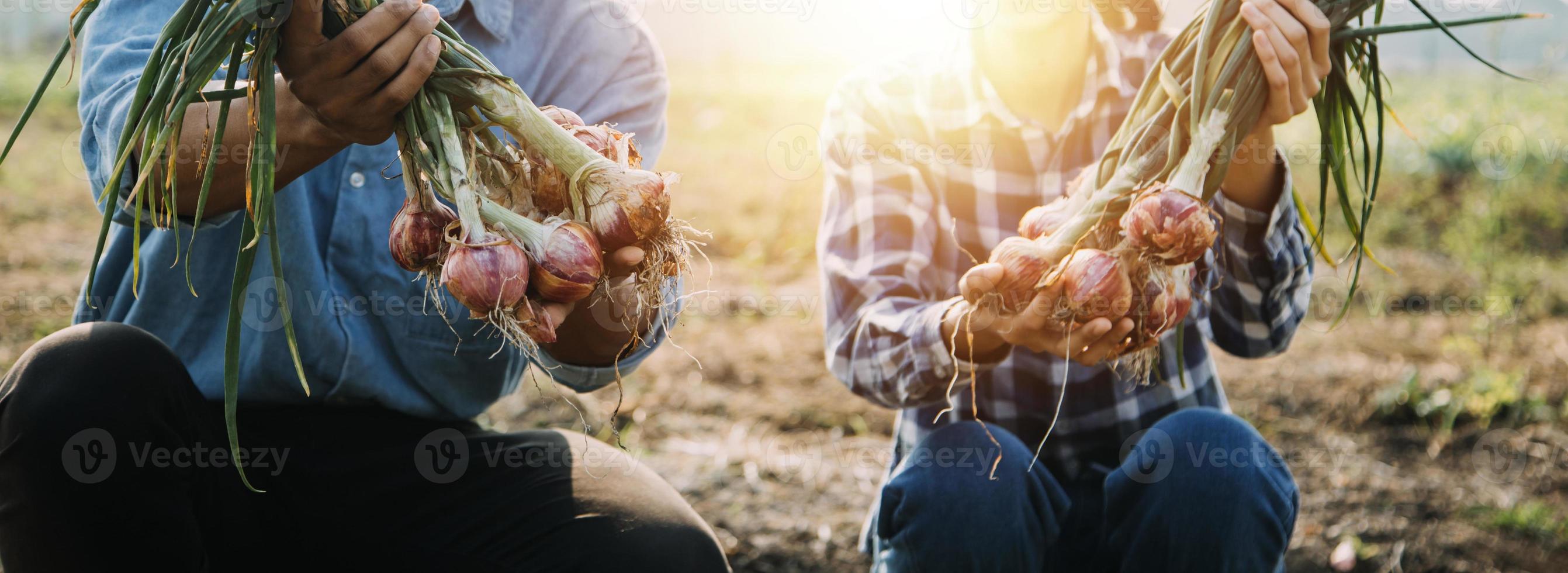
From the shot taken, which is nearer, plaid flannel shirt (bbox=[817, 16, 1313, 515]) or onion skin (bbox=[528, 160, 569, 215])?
onion skin (bbox=[528, 160, 569, 215])

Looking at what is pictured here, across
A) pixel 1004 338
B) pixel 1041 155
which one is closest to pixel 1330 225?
pixel 1041 155

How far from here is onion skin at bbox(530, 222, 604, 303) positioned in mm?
860

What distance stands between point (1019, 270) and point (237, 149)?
78 cm

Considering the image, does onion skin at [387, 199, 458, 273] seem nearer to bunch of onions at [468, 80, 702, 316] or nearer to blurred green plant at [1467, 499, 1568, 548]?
bunch of onions at [468, 80, 702, 316]

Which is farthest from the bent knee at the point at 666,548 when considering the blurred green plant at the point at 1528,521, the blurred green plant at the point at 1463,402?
the blurred green plant at the point at 1463,402

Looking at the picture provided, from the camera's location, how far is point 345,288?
1.23 meters

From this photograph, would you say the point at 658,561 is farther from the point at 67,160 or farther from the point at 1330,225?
the point at 67,160

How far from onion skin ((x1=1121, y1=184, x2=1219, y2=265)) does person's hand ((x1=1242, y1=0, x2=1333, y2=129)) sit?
6.4 inches

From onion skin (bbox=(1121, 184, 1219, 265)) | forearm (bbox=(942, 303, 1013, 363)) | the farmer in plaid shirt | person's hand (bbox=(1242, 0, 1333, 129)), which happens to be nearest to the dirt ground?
the farmer in plaid shirt

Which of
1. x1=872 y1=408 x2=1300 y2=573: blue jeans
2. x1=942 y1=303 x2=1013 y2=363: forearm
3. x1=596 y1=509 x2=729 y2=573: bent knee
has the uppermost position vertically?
x1=942 y1=303 x2=1013 y2=363: forearm

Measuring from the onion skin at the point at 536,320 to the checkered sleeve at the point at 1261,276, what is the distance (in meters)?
0.76

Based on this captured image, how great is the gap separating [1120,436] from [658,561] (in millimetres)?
626

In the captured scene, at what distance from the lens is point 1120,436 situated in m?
1.30

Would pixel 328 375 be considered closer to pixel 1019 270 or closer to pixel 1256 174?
pixel 1019 270
